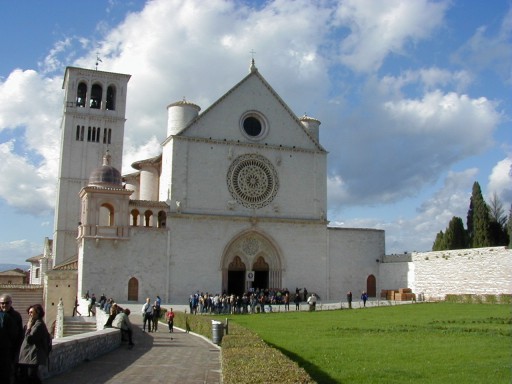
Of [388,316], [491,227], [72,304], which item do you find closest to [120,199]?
[72,304]

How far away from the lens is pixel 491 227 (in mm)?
50750

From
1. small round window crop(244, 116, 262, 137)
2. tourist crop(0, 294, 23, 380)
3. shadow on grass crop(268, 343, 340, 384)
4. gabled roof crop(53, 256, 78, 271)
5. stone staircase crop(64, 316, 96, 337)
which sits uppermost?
small round window crop(244, 116, 262, 137)

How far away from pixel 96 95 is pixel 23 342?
46.3 m

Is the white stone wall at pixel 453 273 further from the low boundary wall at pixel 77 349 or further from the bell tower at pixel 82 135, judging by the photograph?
the low boundary wall at pixel 77 349

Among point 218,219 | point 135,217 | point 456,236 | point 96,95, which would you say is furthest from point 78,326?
point 456,236

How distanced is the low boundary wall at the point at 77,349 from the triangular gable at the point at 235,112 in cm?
2692

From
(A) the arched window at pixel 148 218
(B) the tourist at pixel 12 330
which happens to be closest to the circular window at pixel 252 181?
(A) the arched window at pixel 148 218

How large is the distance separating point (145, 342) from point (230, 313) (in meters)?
15.6

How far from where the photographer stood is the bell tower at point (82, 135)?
49.5 meters

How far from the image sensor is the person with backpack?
9.45 metres

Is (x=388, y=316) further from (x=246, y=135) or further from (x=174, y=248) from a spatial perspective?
(x=246, y=135)

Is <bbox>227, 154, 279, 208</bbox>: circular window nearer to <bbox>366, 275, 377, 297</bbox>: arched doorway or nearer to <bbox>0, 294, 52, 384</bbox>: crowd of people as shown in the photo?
<bbox>366, 275, 377, 297</bbox>: arched doorway

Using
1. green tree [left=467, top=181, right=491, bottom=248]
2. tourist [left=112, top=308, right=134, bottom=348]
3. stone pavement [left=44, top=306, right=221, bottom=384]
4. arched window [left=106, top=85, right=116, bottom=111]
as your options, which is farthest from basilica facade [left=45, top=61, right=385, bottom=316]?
tourist [left=112, top=308, right=134, bottom=348]

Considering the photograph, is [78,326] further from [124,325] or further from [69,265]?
[69,265]
